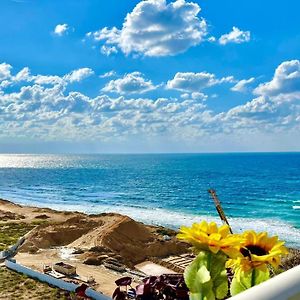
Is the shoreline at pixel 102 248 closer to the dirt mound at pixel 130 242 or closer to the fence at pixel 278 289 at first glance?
the dirt mound at pixel 130 242

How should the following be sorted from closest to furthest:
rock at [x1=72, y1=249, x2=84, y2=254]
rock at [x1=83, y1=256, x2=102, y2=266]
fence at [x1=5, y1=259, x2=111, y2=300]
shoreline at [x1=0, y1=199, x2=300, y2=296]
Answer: fence at [x1=5, y1=259, x2=111, y2=300] < shoreline at [x1=0, y1=199, x2=300, y2=296] < rock at [x1=83, y1=256, x2=102, y2=266] < rock at [x1=72, y1=249, x2=84, y2=254]

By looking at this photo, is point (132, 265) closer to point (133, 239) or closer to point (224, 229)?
point (133, 239)

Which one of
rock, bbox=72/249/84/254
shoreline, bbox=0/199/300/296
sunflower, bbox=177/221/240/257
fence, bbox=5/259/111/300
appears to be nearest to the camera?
sunflower, bbox=177/221/240/257

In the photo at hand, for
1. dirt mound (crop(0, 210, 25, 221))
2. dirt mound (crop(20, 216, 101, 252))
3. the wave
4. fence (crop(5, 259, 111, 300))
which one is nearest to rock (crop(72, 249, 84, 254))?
dirt mound (crop(20, 216, 101, 252))

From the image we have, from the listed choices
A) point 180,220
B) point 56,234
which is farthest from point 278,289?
point 180,220

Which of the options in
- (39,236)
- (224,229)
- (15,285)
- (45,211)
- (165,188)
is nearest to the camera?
(224,229)

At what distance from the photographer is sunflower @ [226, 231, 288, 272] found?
1.85m

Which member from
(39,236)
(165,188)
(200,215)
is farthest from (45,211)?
(165,188)

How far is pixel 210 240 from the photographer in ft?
5.96

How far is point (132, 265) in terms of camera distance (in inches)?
891

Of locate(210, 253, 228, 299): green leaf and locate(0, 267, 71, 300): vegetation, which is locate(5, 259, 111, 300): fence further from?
locate(210, 253, 228, 299): green leaf

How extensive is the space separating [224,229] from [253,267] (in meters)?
0.21

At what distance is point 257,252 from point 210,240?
27cm

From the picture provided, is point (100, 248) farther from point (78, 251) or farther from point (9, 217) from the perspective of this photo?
point (9, 217)
